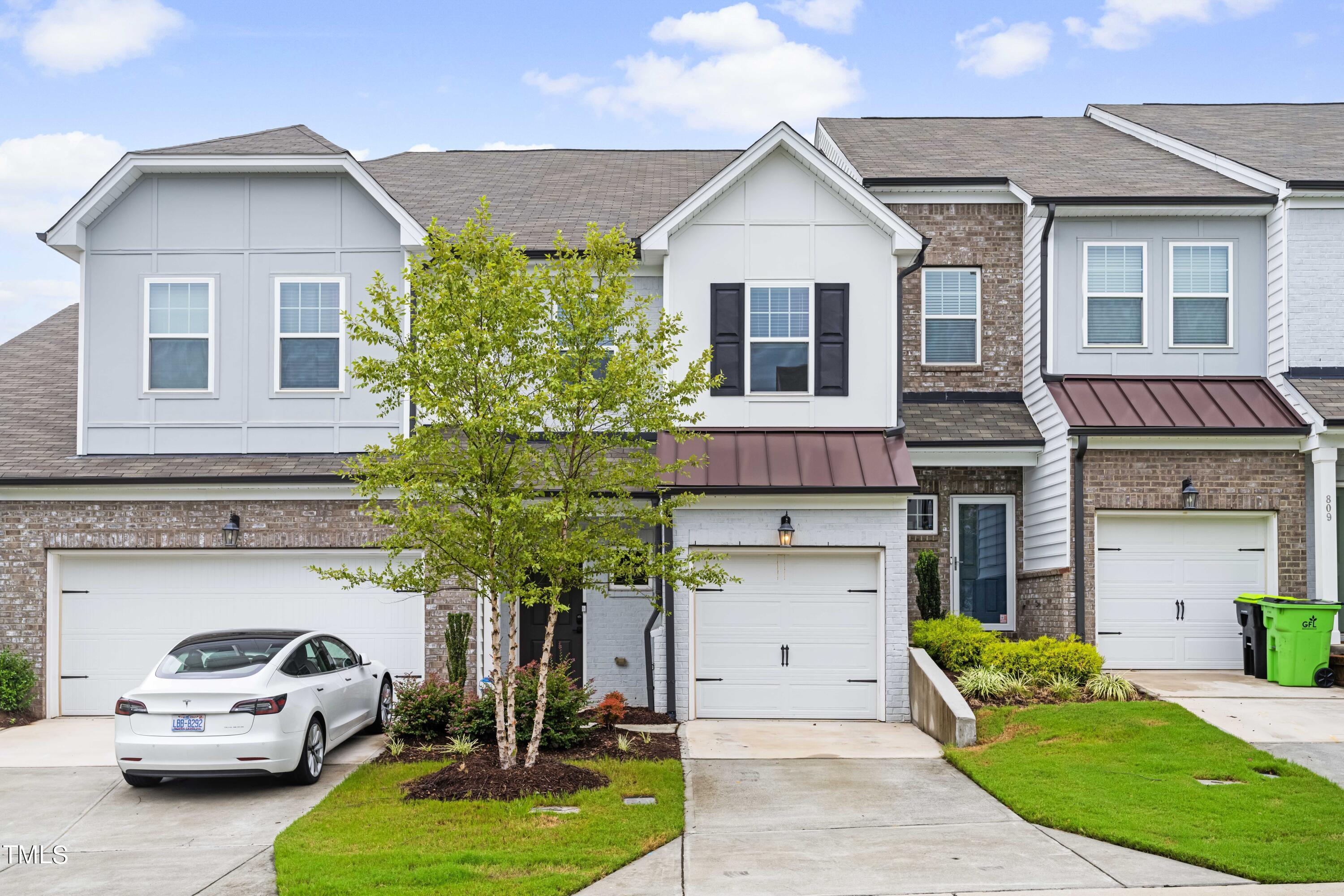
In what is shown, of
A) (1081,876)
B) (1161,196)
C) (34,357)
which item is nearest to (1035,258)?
(1161,196)

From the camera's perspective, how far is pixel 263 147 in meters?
15.9

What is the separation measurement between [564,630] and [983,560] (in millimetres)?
6444

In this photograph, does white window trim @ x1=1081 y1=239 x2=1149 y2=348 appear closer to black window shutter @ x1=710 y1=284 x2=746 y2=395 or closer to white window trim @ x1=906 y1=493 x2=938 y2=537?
white window trim @ x1=906 y1=493 x2=938 y2=537

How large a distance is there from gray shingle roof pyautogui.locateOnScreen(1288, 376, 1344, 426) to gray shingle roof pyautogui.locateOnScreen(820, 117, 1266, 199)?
2.76m

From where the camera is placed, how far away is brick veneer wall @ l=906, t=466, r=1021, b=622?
17422 mm

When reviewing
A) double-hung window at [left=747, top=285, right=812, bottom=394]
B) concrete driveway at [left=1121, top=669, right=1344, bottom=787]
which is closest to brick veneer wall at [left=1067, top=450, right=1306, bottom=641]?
concrete driveway at [left=1121, top=669, right=1344, bottom=787]

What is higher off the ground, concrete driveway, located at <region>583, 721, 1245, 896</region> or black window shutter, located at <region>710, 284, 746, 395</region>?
black window shutter, located at <region>710, 284, 746, 395</region>

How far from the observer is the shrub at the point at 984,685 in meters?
13.7

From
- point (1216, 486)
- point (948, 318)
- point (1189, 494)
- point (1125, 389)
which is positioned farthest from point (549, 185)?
point (1216, 486)

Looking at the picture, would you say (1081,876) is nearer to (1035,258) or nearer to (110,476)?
(1035,258)

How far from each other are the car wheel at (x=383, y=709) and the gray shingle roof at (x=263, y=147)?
23.4 ft

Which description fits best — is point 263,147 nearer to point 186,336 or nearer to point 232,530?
point 186,336

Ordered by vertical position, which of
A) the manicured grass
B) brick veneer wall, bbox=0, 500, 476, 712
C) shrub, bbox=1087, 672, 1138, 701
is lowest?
the manicured grass

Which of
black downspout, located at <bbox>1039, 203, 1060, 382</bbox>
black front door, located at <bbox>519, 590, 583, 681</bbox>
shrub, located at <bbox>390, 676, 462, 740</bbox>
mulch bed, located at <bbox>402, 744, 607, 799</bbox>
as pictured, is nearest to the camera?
mulch bed, located at <bbox>402, 744, 607, 799</bbox>
